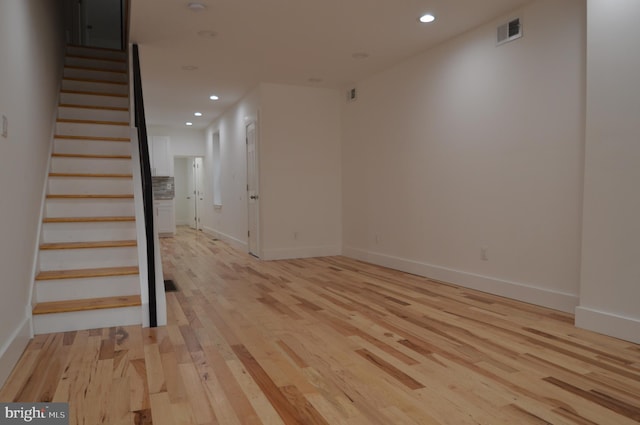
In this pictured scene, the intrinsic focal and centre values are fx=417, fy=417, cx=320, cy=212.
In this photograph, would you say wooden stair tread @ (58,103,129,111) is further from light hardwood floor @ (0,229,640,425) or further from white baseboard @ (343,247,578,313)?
white baseboard @ (343,247,578,313)

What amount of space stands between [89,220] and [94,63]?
3223 millimetres

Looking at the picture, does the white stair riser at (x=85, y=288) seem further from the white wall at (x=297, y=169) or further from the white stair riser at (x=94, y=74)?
the white stair riser at (x=94, y=74)

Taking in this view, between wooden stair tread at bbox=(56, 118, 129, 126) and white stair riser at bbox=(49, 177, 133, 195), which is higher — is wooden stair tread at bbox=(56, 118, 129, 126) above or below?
above

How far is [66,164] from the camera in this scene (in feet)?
13.6

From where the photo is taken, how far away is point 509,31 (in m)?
3.83

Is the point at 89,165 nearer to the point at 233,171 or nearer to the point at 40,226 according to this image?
the point at 40,226

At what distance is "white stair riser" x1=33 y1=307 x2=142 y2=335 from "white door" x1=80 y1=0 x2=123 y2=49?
6.27 meters

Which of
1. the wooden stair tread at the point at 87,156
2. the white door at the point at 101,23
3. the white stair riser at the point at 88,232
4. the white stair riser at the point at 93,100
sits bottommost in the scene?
the white stair riser at the point at 88,232

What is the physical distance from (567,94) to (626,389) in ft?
7.54

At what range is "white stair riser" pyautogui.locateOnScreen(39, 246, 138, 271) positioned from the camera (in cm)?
331

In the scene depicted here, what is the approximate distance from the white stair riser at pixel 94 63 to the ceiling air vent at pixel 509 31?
15.9 ft

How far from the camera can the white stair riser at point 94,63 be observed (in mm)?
5637

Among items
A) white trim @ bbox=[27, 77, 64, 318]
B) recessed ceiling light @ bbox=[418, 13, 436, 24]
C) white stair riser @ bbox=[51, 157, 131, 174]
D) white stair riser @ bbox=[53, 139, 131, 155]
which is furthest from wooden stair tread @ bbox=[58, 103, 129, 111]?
recessed ceiling light @ bbox=[418, 13, 436, 24]

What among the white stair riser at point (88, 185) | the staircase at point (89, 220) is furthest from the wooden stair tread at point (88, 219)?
the white stair riser at point (88, 185)
